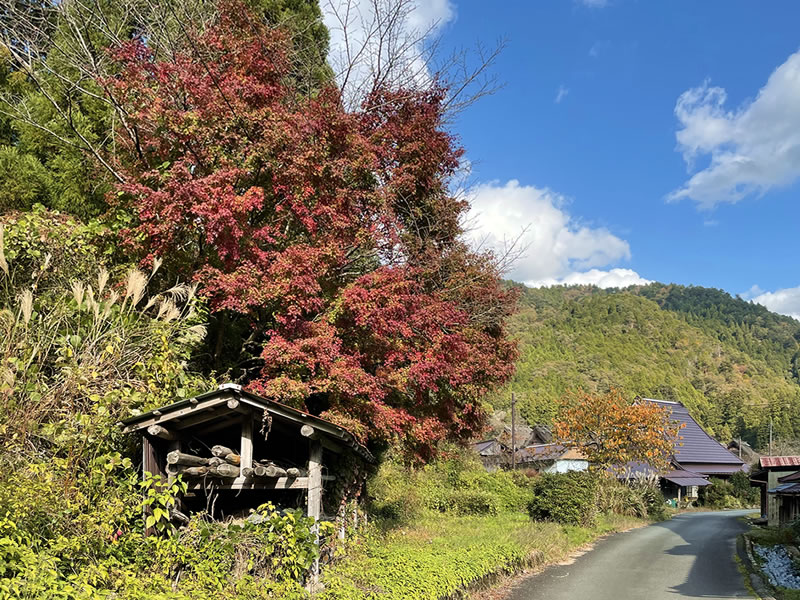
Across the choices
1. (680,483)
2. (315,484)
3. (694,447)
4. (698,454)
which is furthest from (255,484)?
(694,447)

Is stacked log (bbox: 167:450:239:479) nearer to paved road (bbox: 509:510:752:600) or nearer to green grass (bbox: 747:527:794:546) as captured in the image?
paved road (bbox: 509:510:752:600)

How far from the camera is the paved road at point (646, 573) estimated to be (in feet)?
36.1

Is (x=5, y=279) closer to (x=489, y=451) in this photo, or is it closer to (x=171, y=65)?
(x=171, y=65)

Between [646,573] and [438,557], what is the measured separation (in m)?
5.74

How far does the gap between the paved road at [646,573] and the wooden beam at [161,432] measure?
667 cm

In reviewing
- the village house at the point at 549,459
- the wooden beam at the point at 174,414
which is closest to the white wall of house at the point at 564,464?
the village house at the point at 549,459

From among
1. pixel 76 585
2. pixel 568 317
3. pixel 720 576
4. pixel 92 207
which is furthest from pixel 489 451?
pixel 568 317

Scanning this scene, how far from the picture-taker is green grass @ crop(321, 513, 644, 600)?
8195 millimetres

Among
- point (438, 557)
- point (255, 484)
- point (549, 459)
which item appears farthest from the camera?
point (549, 459)

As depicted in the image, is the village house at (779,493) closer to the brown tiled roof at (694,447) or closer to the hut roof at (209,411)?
the brown tiled roof at (694,447)

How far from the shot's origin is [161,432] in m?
7.34

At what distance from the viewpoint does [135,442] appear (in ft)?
26.7

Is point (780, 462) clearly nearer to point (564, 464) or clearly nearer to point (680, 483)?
point (680, 483)

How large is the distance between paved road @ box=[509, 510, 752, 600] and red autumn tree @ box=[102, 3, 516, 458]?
3.82 metres
